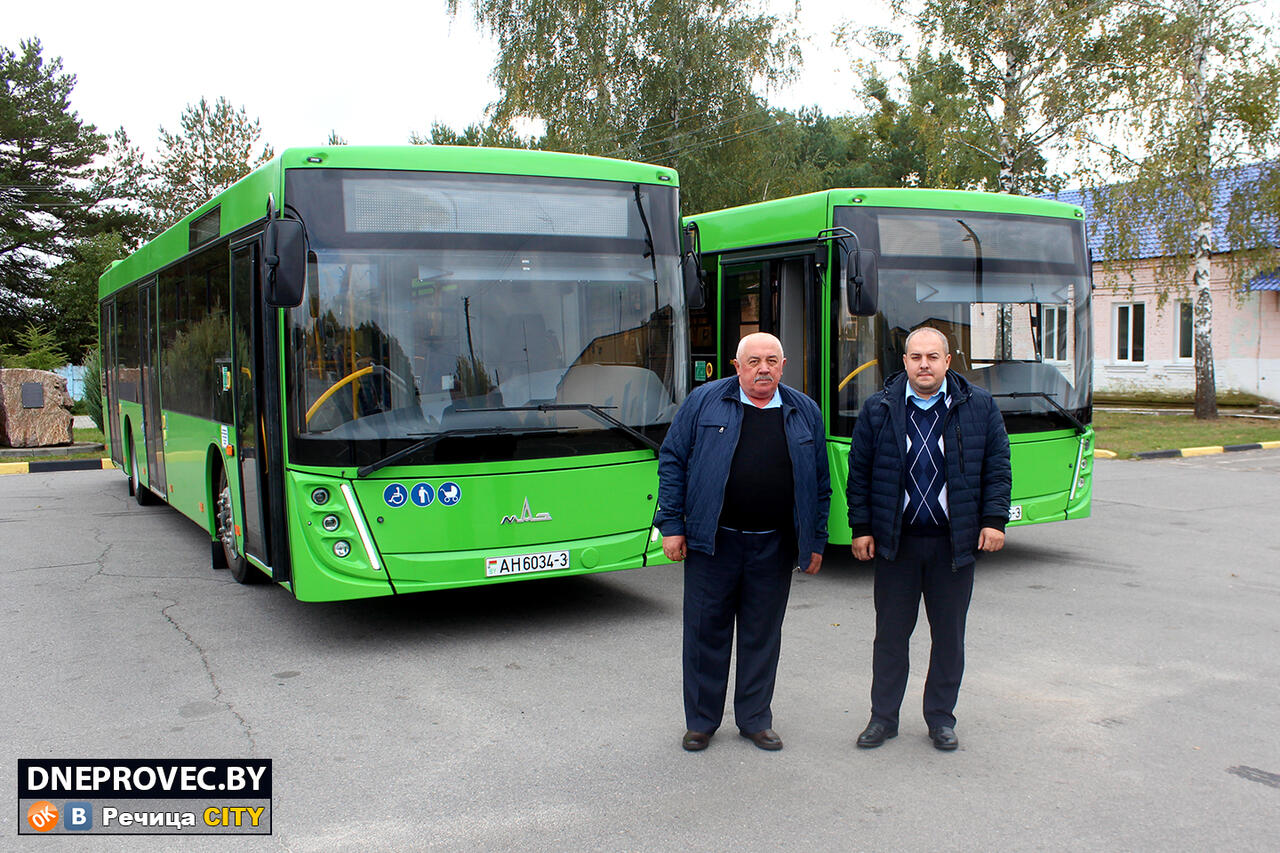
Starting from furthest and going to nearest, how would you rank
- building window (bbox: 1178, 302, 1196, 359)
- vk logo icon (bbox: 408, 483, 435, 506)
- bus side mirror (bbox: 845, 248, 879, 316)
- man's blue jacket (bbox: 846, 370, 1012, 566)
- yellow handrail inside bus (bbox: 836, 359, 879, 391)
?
building window (bbox: 1178, 302, 1196, 359), yellow handrail inside bus (bbox: 836, 359, 879, 391), bus side mirror (bbox: 845, 248, 879, 316), vk logo icon (bbox: 408, 483, 435, 506), man's blue jacket (bbox: 846, 370, 1012, 566)

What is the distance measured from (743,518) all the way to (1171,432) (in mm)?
18725

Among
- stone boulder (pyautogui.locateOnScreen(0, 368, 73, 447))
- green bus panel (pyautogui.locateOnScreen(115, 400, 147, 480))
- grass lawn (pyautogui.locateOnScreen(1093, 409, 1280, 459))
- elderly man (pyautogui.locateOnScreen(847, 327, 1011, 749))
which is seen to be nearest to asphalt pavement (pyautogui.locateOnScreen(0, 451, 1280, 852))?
elderly man (pyautogui.locateOnScreen(847, 327, 1011, 749))

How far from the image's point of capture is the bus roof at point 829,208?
318 inches

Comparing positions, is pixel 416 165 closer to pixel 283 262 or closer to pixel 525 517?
pixel 283 262

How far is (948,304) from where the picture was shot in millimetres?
8195

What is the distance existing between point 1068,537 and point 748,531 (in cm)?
648

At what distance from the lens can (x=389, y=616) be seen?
23.8 ft

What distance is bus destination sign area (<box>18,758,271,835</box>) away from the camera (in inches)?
156

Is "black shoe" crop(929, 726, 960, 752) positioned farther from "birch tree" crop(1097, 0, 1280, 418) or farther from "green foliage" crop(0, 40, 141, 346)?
"green foliage" crop(0, 40, 141, 346)

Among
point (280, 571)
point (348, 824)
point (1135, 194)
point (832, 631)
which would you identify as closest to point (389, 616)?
point (280, 571)

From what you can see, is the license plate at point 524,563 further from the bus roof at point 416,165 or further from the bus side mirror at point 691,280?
the bus roof at point 416,165

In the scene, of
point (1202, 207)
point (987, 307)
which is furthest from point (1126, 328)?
point (987, 307)

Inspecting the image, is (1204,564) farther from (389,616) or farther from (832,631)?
(389,616)

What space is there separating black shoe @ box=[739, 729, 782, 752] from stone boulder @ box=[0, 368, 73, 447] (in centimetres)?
1822
